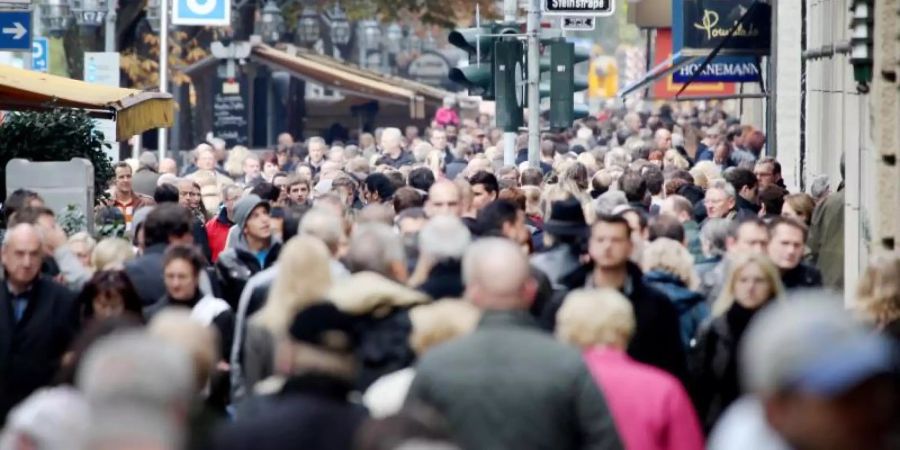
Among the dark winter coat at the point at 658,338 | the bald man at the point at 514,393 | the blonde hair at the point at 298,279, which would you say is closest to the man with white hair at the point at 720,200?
the dark winter coat at the point at 658,338

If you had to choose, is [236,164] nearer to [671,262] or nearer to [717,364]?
[671,262]

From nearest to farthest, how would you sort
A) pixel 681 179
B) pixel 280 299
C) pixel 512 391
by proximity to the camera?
pixel 512 391
pixel 280 299
pixel 681 179

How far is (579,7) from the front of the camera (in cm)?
1980

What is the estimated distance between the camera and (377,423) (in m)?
5.12

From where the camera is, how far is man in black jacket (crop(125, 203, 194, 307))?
1107cm

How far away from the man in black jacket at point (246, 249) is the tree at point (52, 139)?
3295mm

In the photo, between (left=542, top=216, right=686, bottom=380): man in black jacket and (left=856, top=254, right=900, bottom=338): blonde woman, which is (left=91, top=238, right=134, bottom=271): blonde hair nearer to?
(left=542, top=216, right=686, bottom=380): man in black jacket

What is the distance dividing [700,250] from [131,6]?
24.5 metres

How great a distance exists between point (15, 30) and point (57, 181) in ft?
10.0

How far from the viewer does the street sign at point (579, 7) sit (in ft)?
64.1

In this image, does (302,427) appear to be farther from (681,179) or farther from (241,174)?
(241,174)

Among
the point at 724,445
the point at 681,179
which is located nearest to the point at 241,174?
the point at 681,179

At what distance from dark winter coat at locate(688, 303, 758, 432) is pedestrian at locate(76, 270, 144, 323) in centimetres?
227

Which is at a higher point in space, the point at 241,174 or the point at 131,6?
the point at 131,6
